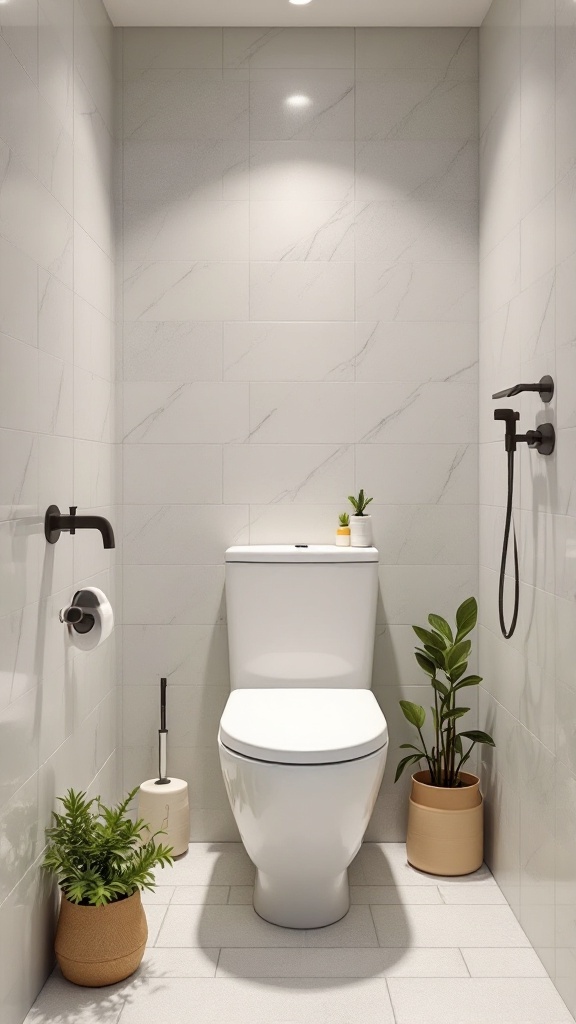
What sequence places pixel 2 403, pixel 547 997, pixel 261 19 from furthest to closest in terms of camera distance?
1. pixel 261 19
2. pixel 547 997
3. pixel 2 403

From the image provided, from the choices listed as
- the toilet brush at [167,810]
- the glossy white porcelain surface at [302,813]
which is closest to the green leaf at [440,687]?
→ the glossy white porcelain surface at [302,813]

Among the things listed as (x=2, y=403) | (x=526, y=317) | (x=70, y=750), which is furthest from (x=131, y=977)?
(x=526, y=317)

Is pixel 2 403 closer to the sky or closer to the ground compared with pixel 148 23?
closer to the ground

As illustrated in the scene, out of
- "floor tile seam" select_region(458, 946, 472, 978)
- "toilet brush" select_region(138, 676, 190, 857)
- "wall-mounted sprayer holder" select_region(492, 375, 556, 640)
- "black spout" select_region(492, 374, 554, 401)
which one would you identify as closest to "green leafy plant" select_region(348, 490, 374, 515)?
"wall-mounted sprayer holder" select_region(492, 375, 556, 640)

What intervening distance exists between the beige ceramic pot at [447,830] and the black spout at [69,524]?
4.06 feet

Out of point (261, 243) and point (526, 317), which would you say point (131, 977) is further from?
point (261, 243)

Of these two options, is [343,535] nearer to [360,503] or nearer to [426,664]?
[360,503]

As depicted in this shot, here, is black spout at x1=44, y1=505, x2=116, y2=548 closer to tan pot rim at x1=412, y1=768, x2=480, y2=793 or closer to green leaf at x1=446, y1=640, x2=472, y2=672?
green leaf at x1=446, y1=640, x2=472, y2=672

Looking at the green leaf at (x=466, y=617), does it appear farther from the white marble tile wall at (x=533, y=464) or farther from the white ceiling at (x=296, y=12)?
the white ceiling at (x=296, y=12)

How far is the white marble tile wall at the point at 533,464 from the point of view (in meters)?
1.79

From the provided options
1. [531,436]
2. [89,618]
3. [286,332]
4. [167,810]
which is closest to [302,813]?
[89,618]

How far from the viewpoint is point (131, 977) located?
A: 6.27ft

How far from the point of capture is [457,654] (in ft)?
7.93

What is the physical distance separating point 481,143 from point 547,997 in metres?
2.29
